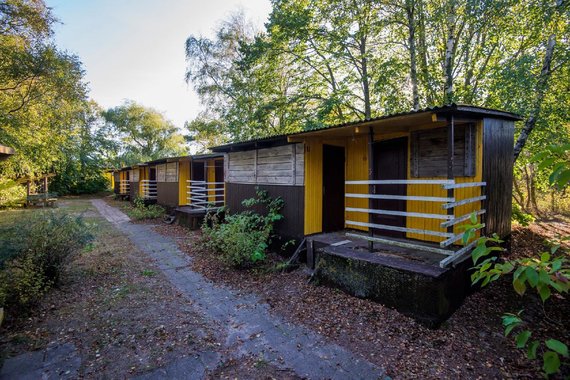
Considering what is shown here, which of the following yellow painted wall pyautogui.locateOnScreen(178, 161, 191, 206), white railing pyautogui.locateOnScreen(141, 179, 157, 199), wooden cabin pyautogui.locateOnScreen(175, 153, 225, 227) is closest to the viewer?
wooden cabin pyautogui.locateOnScreen(175, 153, 225, 227)

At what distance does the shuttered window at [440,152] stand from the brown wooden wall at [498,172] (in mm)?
242

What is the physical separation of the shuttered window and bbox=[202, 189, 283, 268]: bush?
121 inches

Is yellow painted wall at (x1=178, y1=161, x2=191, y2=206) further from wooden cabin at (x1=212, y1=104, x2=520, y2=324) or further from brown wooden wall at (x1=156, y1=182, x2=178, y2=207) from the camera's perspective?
wooden cabin at (x1=212, y1=104, x2=520, y2=324)

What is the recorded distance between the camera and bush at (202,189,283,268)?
5.58 meters

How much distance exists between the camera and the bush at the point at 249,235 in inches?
220

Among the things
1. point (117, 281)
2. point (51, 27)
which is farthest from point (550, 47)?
point (51, 27)

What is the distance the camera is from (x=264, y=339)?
130 inches

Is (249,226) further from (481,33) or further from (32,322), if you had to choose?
(481,33)

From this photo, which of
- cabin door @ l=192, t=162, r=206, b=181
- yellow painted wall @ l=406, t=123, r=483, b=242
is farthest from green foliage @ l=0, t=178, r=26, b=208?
yellow painted wall @ l=406, t=123, r=483, b=242

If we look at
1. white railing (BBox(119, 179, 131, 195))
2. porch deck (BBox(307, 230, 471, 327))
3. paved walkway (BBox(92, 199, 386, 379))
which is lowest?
paved walkway (BBox(92, 199, 386, 379))

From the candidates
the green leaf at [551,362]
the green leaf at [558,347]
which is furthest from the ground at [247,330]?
the green leaf at [558,347]

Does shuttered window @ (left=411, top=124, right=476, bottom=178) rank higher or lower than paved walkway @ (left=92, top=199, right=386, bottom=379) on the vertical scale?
higher

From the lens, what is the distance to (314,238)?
5.70m

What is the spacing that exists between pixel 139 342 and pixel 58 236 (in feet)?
8.80
